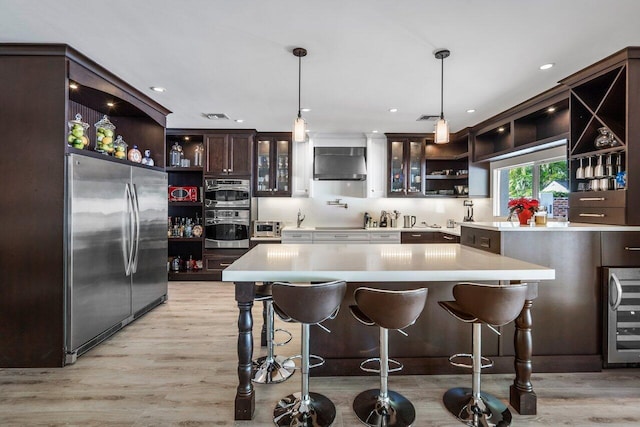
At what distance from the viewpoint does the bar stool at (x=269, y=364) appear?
7.72ft

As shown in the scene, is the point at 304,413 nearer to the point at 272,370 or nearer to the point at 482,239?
the point at 272,370

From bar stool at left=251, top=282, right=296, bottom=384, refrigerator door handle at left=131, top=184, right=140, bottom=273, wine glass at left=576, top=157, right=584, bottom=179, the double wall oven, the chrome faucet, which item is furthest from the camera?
the chrome faucet

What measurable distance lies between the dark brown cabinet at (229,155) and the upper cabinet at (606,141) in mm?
4244

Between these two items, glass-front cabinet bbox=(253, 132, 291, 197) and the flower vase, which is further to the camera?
glass-front cabinet bbox=(253, 132, 291, 197)

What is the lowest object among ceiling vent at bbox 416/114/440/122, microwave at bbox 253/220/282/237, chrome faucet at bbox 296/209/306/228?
microwave at bbox 253/220/282/237

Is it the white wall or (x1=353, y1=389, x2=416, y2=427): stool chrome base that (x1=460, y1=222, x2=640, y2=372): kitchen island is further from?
the white wall

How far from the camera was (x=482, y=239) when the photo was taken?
9.07 ft

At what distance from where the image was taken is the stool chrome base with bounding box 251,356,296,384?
235 centimetres

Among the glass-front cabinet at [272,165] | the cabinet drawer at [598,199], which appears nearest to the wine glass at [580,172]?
the cabinet drawer at [598,199]

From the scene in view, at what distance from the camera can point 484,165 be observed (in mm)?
5309

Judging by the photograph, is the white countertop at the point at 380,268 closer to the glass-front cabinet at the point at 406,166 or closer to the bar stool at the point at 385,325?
the bar stool at the point at 385,325

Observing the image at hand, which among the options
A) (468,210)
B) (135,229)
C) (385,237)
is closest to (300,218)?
(385,237)

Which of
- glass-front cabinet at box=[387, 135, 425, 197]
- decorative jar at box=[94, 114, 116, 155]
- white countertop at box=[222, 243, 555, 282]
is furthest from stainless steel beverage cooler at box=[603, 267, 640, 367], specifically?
decorative jar at box=[94, 114, 116, 155]

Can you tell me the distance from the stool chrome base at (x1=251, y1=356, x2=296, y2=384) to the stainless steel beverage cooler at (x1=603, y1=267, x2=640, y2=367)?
2.46 metres
